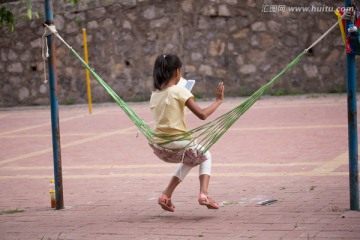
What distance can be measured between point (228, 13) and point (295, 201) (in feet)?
33.9

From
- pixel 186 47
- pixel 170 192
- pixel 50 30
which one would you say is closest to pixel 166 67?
pixel 170 192

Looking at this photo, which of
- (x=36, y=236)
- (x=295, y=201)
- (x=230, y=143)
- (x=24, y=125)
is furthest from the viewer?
(x=24, y=125)

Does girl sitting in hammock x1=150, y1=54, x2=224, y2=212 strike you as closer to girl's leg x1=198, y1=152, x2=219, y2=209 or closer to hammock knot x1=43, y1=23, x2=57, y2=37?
girl's leg x1=198, y1=152, x2=219, y2=209

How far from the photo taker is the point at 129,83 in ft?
57.7

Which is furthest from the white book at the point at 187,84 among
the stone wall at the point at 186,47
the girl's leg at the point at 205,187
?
the stone wall at the point at 186,47

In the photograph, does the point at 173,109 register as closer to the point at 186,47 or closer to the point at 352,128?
the point at 352,128

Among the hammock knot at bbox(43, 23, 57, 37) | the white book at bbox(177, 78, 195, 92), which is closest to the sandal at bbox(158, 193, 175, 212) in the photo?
the white book at bbox(177, 78, 195, 92)

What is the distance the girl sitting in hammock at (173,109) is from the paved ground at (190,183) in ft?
0.83

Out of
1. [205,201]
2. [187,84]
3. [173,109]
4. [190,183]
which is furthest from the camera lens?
[190,183]

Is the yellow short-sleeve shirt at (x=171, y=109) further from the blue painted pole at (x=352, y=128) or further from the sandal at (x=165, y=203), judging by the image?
the blue painted pole at (x=352, y=128)

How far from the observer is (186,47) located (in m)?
17.2

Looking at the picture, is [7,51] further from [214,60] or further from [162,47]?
[214,60]

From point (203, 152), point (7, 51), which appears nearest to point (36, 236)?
point (203, 152)

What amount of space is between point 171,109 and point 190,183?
2.02 metres
